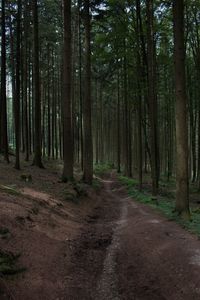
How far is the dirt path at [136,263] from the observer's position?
6.56 m

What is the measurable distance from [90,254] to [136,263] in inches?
53.6

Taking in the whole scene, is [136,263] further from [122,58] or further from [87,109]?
[122,58]

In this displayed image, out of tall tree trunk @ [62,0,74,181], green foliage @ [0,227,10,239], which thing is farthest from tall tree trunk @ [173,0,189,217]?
tall tree trunk @ [62,0,74,181]

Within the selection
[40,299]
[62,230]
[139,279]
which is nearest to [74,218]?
[62,230]

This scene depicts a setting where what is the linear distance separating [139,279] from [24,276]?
210 cm

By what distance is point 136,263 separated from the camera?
8125mm

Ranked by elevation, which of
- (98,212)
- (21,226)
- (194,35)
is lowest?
(98,212)

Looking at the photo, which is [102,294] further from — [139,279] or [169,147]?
[169,147]

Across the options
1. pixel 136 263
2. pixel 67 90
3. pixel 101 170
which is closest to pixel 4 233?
pixel 136 263

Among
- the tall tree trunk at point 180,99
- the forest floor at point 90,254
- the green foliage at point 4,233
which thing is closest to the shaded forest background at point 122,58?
the tall tree trunk at point 180,99

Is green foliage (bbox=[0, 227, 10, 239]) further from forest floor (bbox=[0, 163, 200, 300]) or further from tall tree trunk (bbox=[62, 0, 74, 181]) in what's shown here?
tall tree trunk (bbox=[62, 0, 74, 181])

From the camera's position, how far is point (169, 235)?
9.52 meters

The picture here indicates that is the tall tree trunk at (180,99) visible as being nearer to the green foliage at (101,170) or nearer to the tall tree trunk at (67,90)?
the tall tree trunk at (67,90)

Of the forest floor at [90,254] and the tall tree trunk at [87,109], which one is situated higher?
the tall tree trunk at [87,109]
